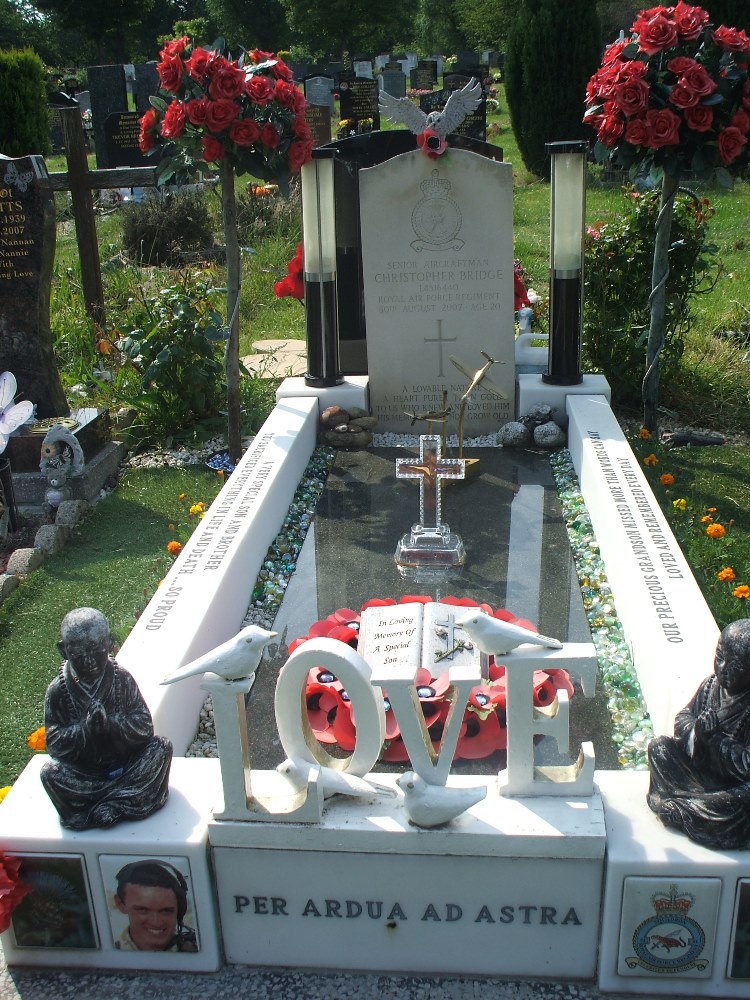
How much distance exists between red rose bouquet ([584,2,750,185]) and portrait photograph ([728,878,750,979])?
4326 mm

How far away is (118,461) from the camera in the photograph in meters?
6.70

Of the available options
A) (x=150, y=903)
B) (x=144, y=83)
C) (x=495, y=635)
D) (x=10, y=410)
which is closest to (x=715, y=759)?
(x=495, y=635)

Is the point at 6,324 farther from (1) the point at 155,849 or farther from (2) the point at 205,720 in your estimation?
(1) the point at 155,849

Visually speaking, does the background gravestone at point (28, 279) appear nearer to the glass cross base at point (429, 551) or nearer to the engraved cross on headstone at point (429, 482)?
the engraved cross on headstone at point (429, 482)

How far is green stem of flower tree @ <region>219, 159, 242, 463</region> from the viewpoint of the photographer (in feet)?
19.5

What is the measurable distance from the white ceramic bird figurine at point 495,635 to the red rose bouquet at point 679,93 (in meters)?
3.95

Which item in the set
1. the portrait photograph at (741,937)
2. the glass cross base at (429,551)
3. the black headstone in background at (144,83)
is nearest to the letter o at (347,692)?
the portrait photograph at (741,937)

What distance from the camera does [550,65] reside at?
16344mm

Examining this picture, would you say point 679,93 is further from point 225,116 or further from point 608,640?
point 608,640

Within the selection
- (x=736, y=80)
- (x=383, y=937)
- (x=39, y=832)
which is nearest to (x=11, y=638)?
(x=39, y=832)

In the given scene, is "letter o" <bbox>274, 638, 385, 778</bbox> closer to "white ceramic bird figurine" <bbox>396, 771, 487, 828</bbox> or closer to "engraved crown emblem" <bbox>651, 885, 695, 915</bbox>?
"white ceramic bird figurine" <bbox>396, 771, 487, 828</bbox>

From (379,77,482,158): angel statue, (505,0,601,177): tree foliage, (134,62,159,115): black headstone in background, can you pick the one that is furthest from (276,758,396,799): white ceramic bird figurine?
(134,62,159,115): black headstone in background

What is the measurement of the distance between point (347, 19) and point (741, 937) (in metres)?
39.0

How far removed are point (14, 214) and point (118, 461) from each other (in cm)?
165
